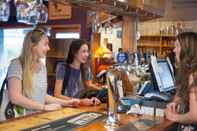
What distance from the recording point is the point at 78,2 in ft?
9.64

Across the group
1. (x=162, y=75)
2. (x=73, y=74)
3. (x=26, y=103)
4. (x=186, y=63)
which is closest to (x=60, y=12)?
(x=73, y=74)

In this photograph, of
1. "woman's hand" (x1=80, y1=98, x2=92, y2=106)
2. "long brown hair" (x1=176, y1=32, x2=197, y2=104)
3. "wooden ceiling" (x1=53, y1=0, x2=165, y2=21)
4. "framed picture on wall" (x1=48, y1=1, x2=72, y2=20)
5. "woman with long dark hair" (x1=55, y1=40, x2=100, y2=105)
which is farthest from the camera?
"framed picture on wall" (x1=48, y1=1, x2=72, y2=20)

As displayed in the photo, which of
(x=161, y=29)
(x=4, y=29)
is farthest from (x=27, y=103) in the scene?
(x=161, y=29)

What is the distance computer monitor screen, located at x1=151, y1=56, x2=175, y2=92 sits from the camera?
274 cm

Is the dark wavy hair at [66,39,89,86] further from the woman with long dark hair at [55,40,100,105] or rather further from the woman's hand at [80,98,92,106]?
the woman's hand at [80,98,92,106]

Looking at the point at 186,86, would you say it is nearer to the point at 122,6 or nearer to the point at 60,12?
the point at 122,6

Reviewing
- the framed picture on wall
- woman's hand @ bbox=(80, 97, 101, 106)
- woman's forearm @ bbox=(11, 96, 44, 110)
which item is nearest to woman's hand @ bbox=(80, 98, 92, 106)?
woman's hand @ bbox=(80, 97, 101, 106)

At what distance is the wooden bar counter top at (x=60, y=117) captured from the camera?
73.7 inches

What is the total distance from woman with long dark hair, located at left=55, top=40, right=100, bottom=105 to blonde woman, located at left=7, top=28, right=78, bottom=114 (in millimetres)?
561

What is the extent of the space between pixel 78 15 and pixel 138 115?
3947mm

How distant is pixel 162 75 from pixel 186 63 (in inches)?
24.5

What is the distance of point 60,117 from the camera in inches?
84.0

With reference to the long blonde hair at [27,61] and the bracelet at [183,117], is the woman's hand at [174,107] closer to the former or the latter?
the bracelet at [183,117]

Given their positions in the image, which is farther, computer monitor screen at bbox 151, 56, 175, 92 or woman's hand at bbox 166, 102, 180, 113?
computer monitor screen at bbox 151, 56, 175, 92
